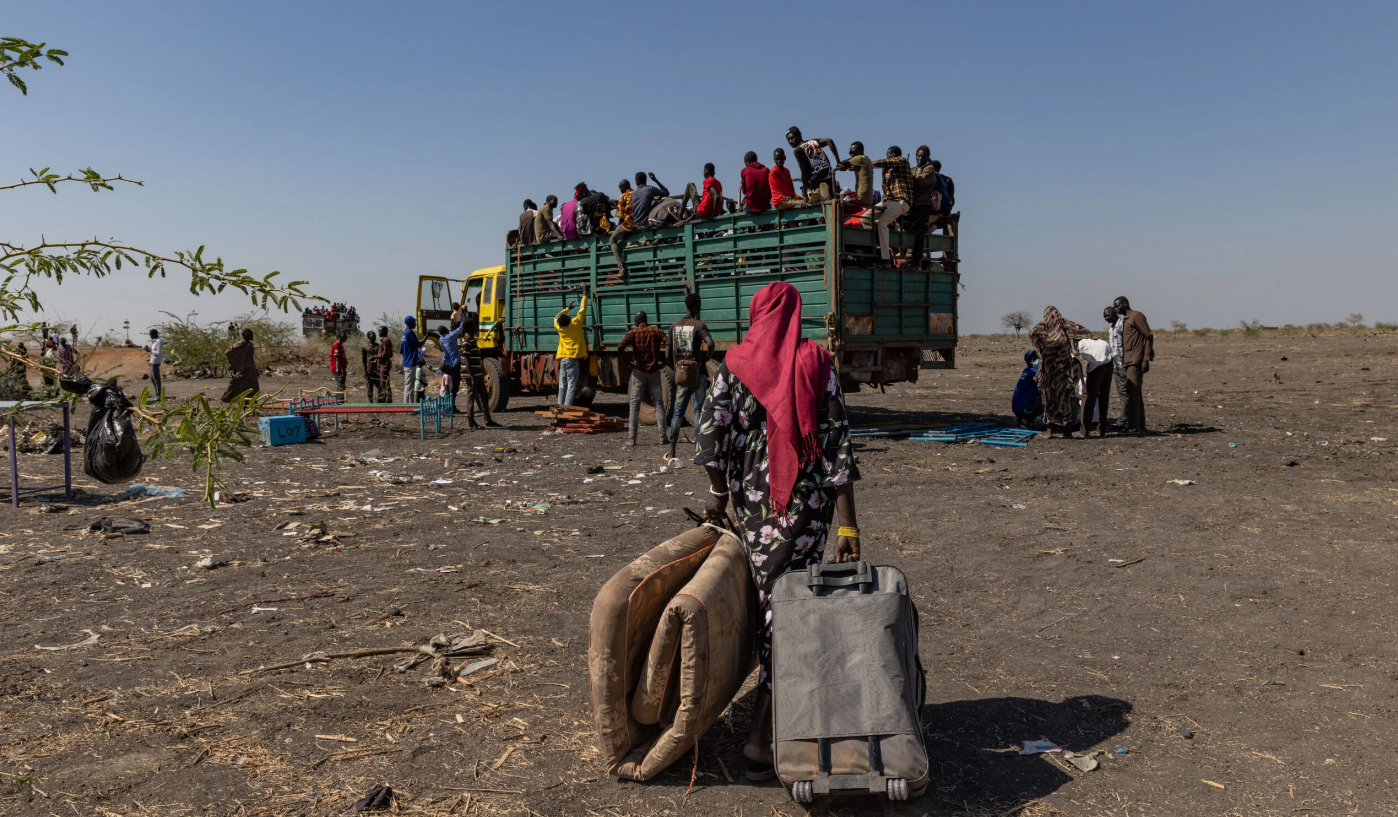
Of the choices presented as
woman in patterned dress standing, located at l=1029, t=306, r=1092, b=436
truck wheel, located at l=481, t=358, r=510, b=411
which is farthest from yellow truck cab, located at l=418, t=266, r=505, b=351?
woman in patterned dress standing, located at l=1029, t=306, r=1092, b=436

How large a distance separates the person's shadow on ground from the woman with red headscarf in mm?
621

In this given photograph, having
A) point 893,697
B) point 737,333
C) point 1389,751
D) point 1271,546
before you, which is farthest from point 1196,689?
point 737,333

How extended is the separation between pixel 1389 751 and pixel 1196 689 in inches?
26.8

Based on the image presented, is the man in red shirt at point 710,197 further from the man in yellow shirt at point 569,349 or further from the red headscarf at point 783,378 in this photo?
the red headscarf at point 783,378

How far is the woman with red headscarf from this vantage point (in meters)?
3.11

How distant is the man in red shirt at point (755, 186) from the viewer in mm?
10961

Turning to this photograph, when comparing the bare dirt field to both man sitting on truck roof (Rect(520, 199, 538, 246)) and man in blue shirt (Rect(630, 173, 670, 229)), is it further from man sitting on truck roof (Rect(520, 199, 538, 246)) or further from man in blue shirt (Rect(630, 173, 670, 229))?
man sitting on truck roof (Rect(520, 199, 538, 246))

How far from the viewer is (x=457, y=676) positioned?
4.06 meters

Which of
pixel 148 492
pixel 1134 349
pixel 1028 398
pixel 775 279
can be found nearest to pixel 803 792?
pixel 148 492

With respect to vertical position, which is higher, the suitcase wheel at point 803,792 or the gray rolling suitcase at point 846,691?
the gray rolling suitcase at point 846,691

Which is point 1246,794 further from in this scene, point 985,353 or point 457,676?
point 985,353

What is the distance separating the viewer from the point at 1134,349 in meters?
11.2

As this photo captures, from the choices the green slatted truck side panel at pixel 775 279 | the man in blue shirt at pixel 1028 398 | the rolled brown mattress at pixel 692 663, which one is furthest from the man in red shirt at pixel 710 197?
the rolled brown mattress at pixel 692 663

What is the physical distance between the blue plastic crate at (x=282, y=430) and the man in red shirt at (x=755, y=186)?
666 cm
